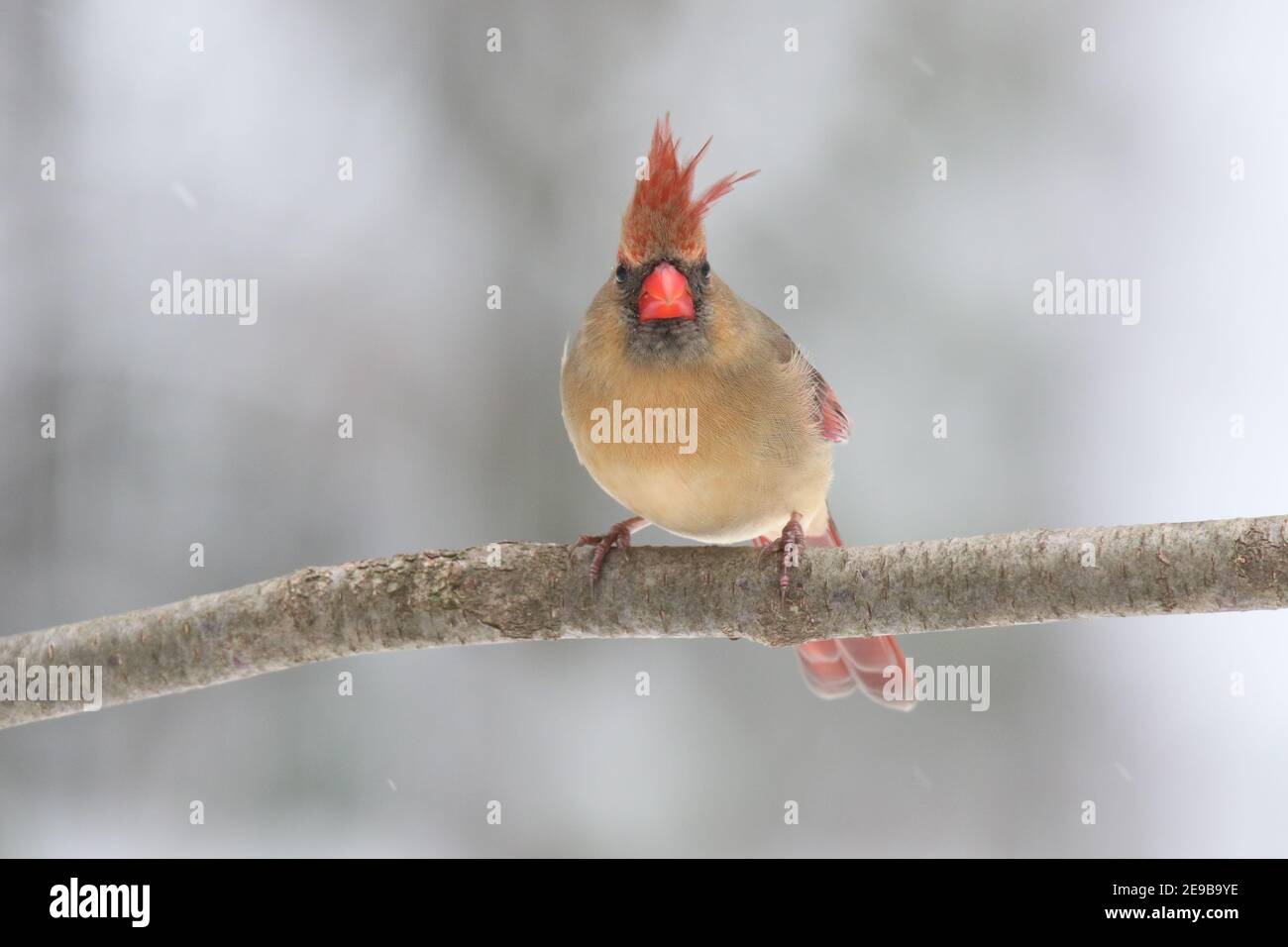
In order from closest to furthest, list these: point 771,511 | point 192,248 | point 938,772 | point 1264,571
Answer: point 1264,571 → point 771,511 → point 938,772 → point 192,248

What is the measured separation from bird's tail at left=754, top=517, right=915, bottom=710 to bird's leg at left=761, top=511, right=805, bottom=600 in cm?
72

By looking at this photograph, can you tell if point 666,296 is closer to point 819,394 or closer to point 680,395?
point 680,395

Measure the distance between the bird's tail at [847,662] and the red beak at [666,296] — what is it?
86cm

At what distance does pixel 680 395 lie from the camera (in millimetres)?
2510

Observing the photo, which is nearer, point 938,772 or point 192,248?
point 938,772

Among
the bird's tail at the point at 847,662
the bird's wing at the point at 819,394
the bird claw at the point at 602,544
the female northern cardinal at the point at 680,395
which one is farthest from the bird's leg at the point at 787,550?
the bird's tail at the point at 847,662

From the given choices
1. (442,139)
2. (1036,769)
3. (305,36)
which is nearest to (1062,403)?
(1036,769)

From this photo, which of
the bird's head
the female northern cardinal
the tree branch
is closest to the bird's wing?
the female northern cardinal

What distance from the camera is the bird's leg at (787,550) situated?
2320 millimetres

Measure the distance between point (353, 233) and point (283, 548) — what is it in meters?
1.17

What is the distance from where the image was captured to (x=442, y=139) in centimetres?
460

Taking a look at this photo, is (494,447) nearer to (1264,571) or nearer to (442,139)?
(442,139)

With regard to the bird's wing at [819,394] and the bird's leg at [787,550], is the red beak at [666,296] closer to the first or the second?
the bird's wing at [819,394]

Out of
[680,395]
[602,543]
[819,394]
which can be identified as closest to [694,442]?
[680,395]
